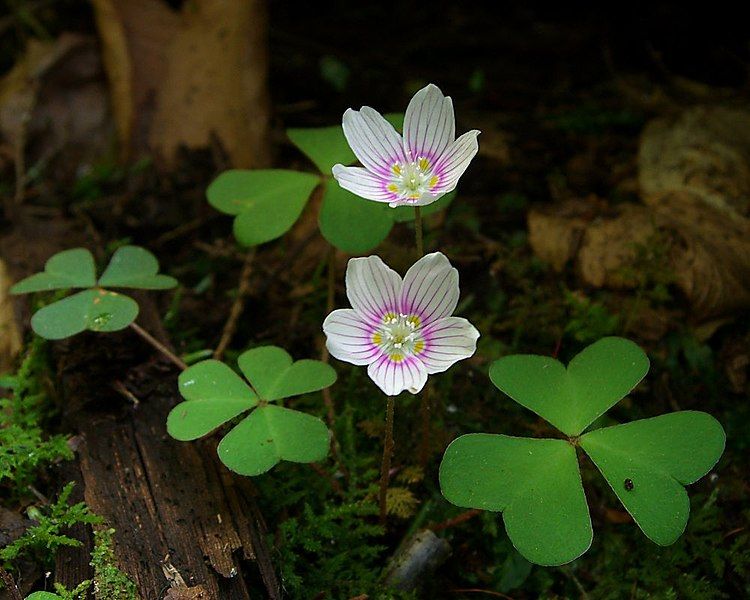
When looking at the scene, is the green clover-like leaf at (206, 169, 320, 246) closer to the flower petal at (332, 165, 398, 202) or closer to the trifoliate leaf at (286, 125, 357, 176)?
the trifoliate leaf at (286, 125, 357, 176)

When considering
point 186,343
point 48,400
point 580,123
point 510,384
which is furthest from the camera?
point 580,123

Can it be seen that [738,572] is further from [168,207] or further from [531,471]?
[168,207]

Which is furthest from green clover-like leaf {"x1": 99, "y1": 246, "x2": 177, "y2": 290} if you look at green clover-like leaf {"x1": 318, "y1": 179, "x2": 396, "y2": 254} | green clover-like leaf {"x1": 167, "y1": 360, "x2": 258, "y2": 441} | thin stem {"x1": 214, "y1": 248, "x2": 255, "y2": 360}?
green clover-like leaf {"x1": 318, "y1": 179, "x2": 396, "y2": 254}

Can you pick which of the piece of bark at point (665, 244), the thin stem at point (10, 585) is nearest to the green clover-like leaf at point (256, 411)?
the thin stem at point (10, 585)

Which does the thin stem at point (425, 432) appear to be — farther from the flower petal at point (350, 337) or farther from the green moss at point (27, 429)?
the green moss at point (27, 429)

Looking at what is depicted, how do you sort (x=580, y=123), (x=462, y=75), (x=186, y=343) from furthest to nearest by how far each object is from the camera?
(x=462, y=75) → (x=580, y=123) → (x=186, y=343)

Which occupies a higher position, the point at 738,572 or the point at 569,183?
the point at 569,183

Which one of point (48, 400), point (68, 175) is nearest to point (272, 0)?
point (68, 175)
